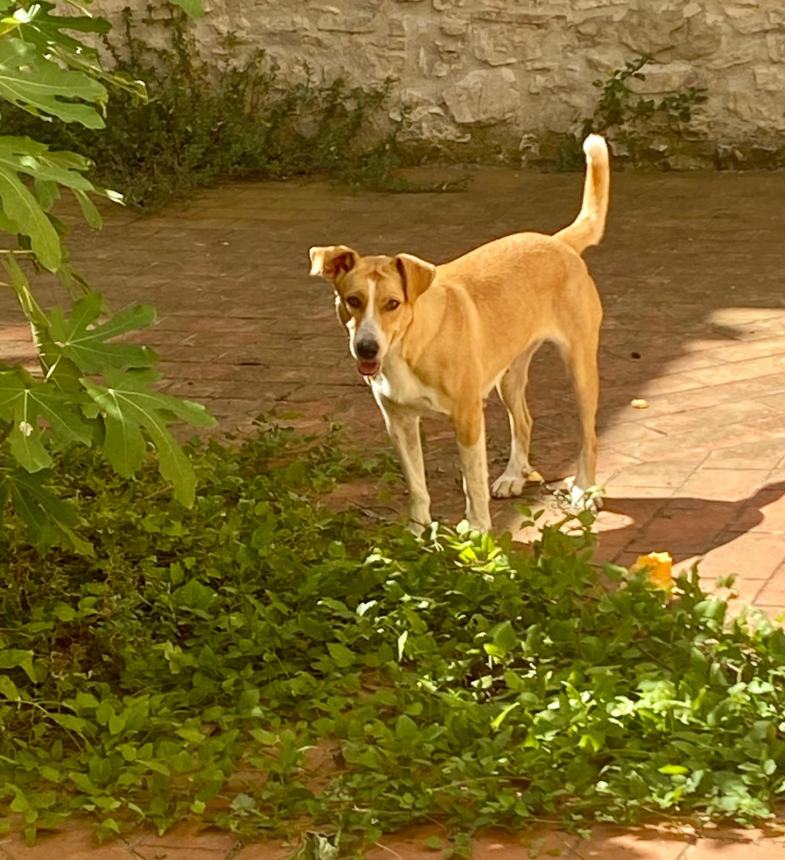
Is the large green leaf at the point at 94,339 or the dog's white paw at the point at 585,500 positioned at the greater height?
the large green leaf at the point at 94,339

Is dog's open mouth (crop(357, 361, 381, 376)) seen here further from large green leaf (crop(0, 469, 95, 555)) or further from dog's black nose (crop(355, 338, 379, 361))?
large green leaf (crop(0, 469, 95, 555))

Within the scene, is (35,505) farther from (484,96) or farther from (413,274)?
(484,96)

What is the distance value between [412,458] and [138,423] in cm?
162

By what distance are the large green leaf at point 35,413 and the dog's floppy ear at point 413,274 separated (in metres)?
1.31

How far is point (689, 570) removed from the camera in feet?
16.9

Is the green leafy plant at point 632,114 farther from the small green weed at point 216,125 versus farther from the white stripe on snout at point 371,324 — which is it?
the white stripe on snout at point 371,324

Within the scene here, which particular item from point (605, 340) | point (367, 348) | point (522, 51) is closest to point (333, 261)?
point (367, 348)

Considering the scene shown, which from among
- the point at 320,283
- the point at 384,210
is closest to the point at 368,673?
the point at 320,283

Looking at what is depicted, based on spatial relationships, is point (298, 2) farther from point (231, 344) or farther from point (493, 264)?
point (493, 264)

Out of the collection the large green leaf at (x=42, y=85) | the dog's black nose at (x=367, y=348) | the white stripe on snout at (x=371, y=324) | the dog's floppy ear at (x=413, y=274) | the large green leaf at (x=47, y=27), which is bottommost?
the dog's black nose at (x=367, y=348)

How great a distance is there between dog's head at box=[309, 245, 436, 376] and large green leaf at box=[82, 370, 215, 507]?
100 centimetres

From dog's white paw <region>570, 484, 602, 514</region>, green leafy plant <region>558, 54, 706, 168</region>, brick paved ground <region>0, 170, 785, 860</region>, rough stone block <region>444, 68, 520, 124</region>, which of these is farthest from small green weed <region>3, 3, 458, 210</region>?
dog's white paw <region>570, 484, 602, 514</region>

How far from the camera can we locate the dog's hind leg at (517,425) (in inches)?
237

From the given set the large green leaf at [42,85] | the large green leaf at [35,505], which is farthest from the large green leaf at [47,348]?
the large green leaf at [42,85]
